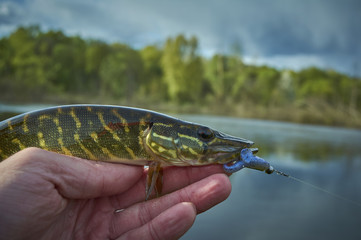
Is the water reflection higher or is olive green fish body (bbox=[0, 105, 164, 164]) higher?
olive green fish body (bbox=[0, 105, 164, 164])

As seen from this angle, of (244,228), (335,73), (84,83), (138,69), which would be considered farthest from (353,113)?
(335,73)

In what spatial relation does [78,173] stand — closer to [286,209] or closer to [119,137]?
[119,137]

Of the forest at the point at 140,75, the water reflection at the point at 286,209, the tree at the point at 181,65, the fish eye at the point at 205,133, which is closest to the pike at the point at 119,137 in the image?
the fish eye at the point at 205,133

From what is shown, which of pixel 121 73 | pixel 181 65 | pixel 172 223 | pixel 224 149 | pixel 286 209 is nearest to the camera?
pixel 172 223

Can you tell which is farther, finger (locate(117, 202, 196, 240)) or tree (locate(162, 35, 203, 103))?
tree (locate(162, 35, 203, 103))

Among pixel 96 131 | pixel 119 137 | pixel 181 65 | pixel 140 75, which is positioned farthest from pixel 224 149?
pixel 140 75

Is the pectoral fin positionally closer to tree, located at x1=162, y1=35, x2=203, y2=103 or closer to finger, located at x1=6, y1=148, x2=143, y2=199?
finger, located at x1=6, y1=148, x2=143, y2=199

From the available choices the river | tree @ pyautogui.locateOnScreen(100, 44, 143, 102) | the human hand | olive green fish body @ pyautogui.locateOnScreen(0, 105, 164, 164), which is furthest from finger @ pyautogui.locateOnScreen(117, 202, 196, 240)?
tree @ pyautogui.locateOnScreen(100, 44, 143, 102)

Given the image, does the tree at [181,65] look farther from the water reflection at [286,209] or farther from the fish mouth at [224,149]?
the fish mouth at [224,149]
